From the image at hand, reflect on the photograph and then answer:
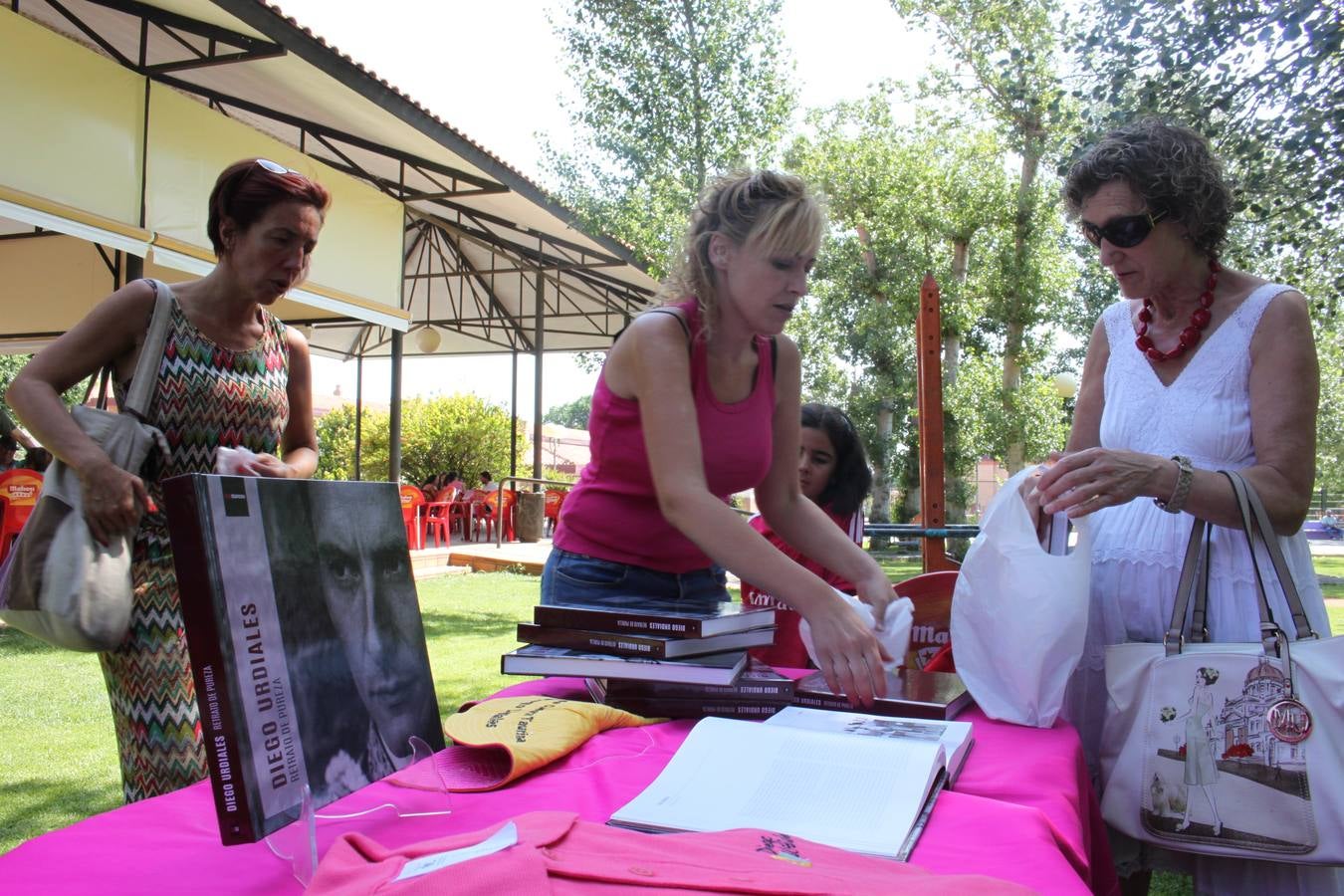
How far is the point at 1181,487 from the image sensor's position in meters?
1.60

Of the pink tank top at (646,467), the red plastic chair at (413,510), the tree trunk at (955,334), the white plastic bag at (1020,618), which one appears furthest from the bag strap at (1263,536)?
the tree trunk at (955,334)

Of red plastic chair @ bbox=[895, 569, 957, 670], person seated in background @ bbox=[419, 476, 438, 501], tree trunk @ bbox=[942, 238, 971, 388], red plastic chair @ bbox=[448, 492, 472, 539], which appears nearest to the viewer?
red plastic chair @ bbox=[895, 569, 957, 670]

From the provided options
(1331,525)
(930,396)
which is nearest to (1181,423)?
(930,396)

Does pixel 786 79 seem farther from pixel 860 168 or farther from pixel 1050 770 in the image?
pixel 1050 770

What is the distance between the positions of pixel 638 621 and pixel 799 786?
0.45 meters

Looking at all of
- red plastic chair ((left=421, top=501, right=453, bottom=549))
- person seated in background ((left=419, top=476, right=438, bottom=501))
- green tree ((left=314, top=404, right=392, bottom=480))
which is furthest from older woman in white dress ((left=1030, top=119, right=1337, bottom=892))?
green tree ((left=314, top=404, right=392, bottom=480))

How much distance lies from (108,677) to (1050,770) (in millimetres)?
1631

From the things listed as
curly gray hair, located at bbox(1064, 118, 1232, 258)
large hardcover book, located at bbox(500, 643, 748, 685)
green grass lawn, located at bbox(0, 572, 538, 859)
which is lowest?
green grass lawn, located at bbox(0, 572, 538, 859)

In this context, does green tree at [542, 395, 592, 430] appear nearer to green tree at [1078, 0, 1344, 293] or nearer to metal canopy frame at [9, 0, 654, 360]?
metal canopy frame at [9, 0, 654, 360]

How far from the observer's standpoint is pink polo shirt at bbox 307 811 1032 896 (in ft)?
2.39

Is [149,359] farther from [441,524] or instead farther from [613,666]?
[441,524]

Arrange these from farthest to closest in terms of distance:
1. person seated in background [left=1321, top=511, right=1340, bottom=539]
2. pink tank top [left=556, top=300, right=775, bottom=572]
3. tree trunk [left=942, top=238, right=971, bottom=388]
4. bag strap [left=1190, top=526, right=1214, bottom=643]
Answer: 1. person seated in background [left=1321, top=511, right=1340, bottom=539]
2. tree trunk [left=942, top=238, right=971, bottom=388]
3. pink tank top [left=556, top=300, right=775, bottom=572]
4. bag strap [left=1190, top=526, right=1214, bottom=643]

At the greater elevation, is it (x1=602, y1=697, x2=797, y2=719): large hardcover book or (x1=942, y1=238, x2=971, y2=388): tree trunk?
(x1=942, y1=238, x2=971, y2=388): tree trunk

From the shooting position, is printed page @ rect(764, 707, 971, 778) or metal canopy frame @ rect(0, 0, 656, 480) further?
metal canopy frame @ rect(0, 0, 656, 480)
